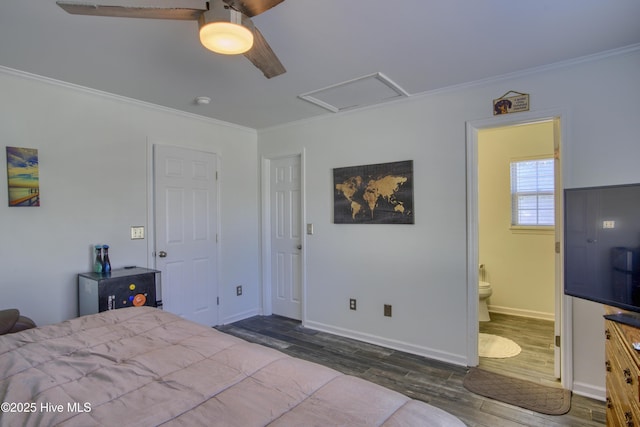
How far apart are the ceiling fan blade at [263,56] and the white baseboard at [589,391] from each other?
9.90 ft

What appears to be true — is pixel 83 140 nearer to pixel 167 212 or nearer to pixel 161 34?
A: pixel 167 212

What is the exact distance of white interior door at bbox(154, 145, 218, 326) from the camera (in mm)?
3555

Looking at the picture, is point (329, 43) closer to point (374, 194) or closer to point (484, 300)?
point (374, 194)

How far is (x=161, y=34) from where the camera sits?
6.77 ft

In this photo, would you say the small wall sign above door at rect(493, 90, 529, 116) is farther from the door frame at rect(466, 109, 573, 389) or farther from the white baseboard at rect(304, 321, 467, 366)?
the white baseboard at rect(304, 321, 467, 366)

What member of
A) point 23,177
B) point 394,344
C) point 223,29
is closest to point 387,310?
point 394,344

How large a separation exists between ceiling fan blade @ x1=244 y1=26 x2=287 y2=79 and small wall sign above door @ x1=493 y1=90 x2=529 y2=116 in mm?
1870

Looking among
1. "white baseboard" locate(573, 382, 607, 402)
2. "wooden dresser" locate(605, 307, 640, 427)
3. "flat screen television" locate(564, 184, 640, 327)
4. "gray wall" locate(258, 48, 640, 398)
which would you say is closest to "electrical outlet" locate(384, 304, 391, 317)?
"gray wall" locate(258, 48, 640, 398)

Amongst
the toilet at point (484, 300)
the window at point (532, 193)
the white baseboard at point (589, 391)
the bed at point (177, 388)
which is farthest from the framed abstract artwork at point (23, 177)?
the window at point (532, 193)

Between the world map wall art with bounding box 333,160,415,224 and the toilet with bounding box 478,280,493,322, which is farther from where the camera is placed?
the toilet with bounding box 478,280,493,322

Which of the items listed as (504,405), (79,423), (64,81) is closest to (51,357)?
(79,423)

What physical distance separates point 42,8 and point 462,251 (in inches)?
129

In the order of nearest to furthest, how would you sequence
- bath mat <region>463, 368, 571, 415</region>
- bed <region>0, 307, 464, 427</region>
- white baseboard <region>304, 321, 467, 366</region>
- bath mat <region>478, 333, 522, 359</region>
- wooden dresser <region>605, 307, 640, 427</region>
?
bed <region>0, 307, 464, 427</region>, wooden dresser <region>605, 307, 640, 427</region>, bath mat <region>463, 368, 571, 415</region>, white baseboard <region>304, 321, 467, 366</region>, bath mat <region>478, 333, 522, 359</region>

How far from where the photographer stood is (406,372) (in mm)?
2857
